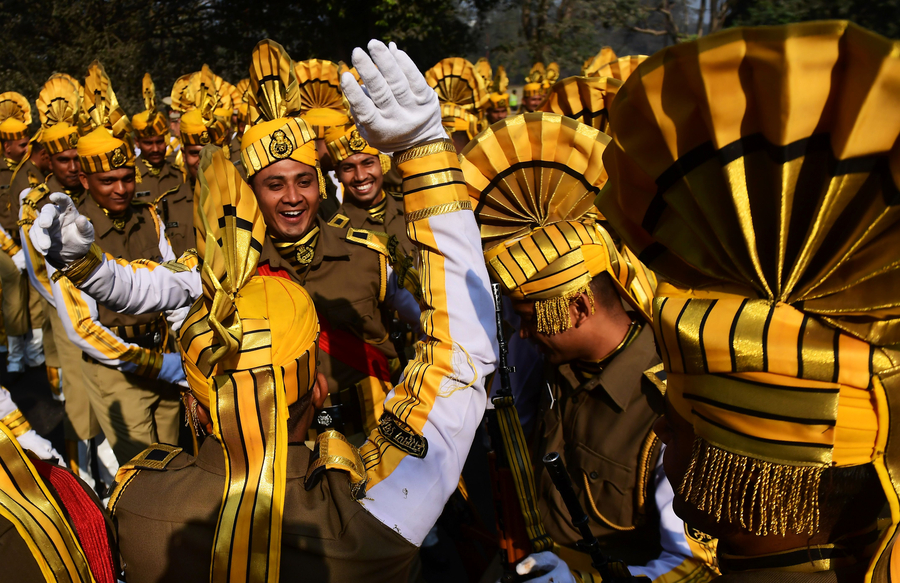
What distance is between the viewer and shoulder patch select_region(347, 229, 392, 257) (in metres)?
3.22

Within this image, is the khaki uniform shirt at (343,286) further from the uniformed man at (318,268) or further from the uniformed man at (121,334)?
the uniformed man at (121,334)

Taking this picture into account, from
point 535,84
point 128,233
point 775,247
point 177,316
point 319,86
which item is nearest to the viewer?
point 775,247

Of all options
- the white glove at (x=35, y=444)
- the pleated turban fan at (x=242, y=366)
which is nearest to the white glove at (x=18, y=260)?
the white glove at (x=35, y=444)

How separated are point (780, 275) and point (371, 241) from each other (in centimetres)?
242

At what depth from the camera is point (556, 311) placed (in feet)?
7.35

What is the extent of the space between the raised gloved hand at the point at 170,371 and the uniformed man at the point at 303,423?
7.77 feet

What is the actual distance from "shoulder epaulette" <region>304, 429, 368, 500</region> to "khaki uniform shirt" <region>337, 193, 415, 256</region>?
3.52 metres

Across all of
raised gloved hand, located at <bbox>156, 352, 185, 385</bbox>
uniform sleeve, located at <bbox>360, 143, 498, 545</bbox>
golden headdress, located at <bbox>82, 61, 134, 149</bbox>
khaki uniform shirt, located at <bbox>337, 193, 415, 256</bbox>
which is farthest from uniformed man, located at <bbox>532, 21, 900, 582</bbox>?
golden headdress, located at <bbox>82, 61, 134, 149</bbox>

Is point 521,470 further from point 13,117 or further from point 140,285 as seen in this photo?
point 13,117

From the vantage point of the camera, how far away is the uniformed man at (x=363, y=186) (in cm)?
495

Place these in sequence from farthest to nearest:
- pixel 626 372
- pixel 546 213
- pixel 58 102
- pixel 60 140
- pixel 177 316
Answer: pixel 58 102 < pixel 60 140 < pixel 177 316 < pixel 546 213 < pixel 626 372

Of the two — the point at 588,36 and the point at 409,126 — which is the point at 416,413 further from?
the point at 588,36

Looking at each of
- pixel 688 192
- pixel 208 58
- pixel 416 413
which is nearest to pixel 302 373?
pixel 416 413

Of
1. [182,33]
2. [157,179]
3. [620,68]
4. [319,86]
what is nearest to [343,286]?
[620,68]
